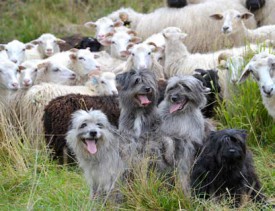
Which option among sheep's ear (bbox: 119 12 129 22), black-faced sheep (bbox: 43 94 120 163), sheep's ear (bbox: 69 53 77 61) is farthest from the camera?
sheep's ear (bbox: 119 12 129 22)

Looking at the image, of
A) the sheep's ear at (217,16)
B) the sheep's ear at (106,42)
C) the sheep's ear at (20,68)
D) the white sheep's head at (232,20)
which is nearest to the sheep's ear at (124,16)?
the sheep's ear at (106,42)

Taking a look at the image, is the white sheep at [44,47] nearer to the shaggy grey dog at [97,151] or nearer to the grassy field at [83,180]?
the grassy field at [83,180]

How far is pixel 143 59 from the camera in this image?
34.8 ft

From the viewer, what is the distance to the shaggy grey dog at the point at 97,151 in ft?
23.6

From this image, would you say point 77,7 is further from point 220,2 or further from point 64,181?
point 64,181

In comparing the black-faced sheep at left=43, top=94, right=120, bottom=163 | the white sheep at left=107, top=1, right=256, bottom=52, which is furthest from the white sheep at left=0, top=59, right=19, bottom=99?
the white sheep at left=107, top=1, right=256, bottom=52

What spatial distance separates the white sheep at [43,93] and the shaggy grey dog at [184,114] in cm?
224

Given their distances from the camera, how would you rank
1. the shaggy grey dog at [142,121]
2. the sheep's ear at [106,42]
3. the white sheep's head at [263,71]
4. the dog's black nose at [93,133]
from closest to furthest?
the dog's black nose at [93,133], the shaggy grey dog at [142,121], the white sheep's head at [263,71], the sheep's ear at [106,42]

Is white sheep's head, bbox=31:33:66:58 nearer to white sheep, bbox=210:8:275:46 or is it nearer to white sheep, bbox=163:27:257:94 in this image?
white sheep, bbox=163:27:257:94

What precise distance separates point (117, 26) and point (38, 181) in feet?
18.5

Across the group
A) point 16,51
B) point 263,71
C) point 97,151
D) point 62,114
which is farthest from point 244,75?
point 16,51

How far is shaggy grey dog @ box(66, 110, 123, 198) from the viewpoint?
7.18 metres

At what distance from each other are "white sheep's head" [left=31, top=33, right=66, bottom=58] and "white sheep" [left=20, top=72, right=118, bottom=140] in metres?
2.11

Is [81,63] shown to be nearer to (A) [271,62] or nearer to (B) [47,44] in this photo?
(B) [47,44]
